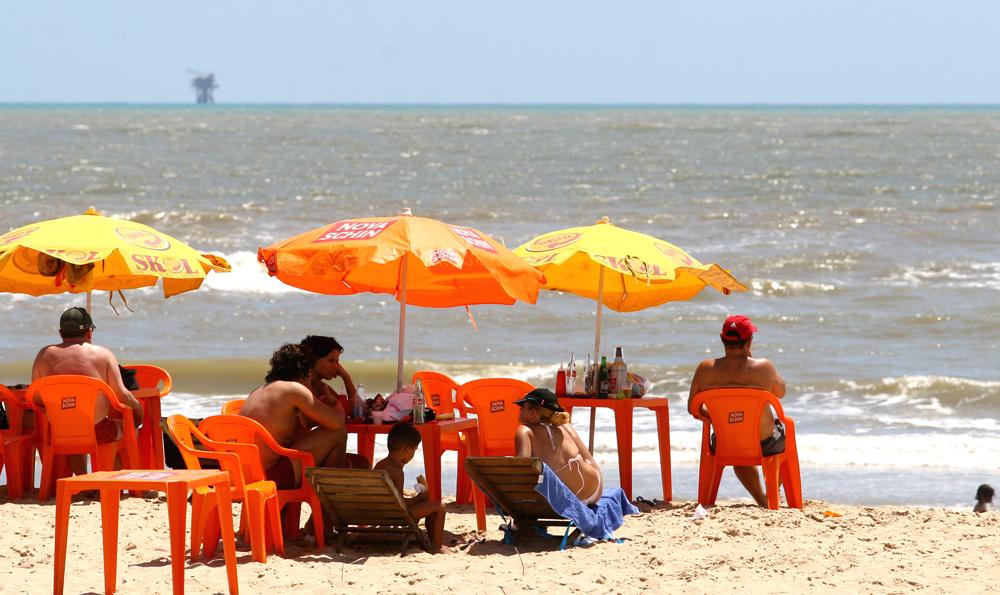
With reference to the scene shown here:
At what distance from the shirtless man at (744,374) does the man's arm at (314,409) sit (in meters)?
2.08

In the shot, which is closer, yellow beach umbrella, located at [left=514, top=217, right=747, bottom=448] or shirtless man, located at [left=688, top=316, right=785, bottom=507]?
shirtless man, located at [left=688, top=316, right=785, bottom=507]

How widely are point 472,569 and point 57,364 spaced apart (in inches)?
107

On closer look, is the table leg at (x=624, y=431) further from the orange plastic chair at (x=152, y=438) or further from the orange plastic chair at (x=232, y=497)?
the orange plastic chair at (x=152, y=438)

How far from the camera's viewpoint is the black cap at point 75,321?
7488 mm

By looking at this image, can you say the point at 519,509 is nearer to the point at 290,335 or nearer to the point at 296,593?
the point at 296,593

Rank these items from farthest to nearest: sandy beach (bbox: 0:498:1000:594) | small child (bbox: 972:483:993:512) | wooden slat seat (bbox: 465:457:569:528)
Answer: small child (bbox: 972:483:993:512)
wooden slat seat (bbox: 465:457:569:528)
sandy beach (bbox: 0:498:1000:594)

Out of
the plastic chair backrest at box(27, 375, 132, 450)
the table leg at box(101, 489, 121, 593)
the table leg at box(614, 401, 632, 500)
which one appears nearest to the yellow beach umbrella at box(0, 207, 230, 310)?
the plastic chair backrest at box(27, 375, 132, 450)

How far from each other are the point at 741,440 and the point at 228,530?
3.23 metres

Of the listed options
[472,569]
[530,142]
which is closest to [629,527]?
[472,569]

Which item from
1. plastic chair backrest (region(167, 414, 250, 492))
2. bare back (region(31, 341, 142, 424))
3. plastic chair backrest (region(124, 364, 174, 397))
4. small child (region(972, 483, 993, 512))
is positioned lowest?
small child (region(972, 483, 993, 512))

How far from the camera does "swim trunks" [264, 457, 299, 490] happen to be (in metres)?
6.43

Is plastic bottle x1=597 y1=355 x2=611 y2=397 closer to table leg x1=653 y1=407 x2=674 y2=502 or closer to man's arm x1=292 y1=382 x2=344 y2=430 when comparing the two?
table leg x1=653 y1=407 x2=674 y2=502

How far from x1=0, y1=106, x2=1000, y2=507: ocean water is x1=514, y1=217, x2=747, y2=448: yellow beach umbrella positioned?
4.44 feet

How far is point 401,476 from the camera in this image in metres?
6.52
